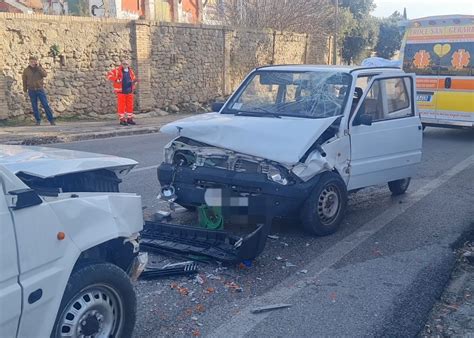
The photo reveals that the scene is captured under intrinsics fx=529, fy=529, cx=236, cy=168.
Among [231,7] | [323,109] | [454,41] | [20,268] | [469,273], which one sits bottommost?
[469,273]

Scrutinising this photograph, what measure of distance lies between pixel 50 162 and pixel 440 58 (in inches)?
487

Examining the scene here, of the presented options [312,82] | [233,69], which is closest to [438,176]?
[312,82]

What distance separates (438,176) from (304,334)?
628 centimetres

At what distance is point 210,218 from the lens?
5797 mm

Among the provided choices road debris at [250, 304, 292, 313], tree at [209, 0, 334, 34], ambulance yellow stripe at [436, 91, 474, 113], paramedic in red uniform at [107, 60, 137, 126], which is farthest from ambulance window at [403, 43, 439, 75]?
tree at [209, 0, 334, 34]

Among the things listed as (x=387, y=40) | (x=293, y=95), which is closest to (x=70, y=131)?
(x=293, y=95)

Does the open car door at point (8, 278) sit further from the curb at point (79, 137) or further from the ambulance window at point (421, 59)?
the ambulance window at point (421, 59)

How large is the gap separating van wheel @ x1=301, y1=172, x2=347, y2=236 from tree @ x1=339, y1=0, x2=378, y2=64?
3172 cm

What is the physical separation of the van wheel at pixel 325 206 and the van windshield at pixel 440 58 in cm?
882

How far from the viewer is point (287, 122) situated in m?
5.95

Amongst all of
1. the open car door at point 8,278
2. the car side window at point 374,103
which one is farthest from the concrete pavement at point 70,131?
the open car door at point 8,278

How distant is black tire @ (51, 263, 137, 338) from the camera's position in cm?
295

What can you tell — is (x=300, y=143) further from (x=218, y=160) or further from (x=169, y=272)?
(x=169, y=272)

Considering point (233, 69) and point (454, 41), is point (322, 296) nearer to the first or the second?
point (454, 41)
